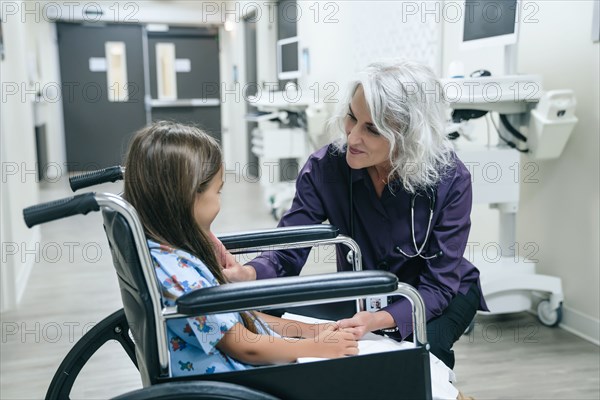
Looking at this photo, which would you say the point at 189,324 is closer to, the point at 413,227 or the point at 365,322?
the point at 365,322

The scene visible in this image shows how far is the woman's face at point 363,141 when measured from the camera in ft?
4.76

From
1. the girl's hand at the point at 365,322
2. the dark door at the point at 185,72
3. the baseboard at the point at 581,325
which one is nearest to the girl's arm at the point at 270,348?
the girl's hand at the point at 365,322

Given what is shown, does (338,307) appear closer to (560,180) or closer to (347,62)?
(560,180)

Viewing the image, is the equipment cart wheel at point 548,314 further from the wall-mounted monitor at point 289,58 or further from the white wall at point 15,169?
the wall-mounted monitor at point 289,58

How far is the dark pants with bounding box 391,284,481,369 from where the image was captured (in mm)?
1429

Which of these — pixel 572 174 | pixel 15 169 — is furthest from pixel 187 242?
pixel 15 169

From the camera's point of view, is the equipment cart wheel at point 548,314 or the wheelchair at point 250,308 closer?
the wheelchair at point 250,308

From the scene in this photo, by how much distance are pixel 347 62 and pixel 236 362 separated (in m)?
4.07

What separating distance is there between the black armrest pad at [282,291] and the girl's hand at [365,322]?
26 centimetres

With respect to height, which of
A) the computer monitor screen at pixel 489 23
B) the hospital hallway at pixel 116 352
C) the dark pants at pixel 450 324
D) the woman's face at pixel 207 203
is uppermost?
the computer monitor screen at pixel 489 23

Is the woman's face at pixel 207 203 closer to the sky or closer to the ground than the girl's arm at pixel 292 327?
closer to the sky

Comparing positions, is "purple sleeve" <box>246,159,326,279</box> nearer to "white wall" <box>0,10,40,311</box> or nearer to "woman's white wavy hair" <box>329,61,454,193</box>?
"woman's white wavy hair" <box>329,61,454,193</box>

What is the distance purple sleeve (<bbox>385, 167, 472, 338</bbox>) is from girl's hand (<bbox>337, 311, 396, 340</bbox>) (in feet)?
0.39

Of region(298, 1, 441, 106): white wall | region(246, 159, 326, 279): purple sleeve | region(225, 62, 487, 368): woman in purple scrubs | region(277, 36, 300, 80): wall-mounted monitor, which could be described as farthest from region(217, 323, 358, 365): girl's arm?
region(277, 36, 300, 80): wall-mounted monitor
